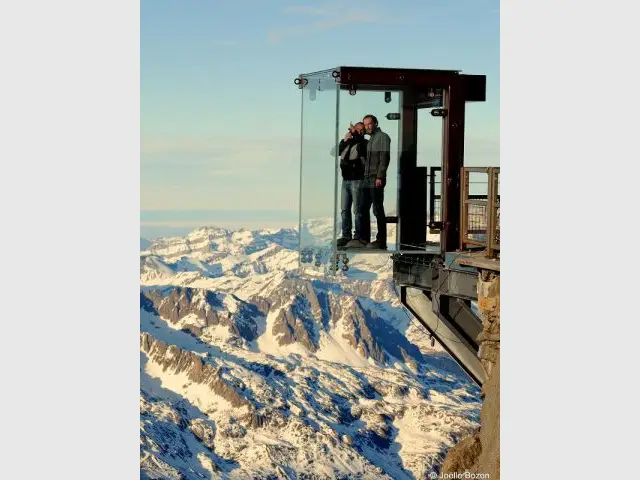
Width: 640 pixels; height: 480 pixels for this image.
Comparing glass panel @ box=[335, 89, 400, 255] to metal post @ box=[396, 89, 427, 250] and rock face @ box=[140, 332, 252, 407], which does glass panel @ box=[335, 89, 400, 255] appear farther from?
rock face @ box=[140, 332, 252, 407]

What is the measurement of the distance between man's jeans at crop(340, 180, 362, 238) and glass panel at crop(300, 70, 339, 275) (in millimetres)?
152

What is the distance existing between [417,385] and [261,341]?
32.3m

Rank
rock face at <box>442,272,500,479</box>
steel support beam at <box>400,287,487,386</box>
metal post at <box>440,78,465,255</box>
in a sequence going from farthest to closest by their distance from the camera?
steel support beam at <box>400,287,487,386</box> → metal post at <box>440,78,465,255</box> → rock face at <box>442,272,500,479</box>

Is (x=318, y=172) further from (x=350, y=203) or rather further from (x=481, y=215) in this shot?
(x=481, y=215)

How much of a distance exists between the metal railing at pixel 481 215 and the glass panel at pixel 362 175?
0.96m

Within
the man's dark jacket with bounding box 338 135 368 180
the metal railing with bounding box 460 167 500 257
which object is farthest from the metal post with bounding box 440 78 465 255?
the man's dark jacket with bounding box 338 135 368 180

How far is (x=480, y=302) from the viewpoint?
14906 mm

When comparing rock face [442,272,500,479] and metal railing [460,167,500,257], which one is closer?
rock face [442,272,500,479]

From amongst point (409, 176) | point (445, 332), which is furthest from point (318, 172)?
point (445, 332)

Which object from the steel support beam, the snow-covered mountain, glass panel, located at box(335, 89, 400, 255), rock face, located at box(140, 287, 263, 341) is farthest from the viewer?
rock face, located at box(140, 287, 263, 341)

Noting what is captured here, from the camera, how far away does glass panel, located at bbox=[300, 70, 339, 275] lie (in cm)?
1572

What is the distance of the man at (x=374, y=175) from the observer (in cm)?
1580

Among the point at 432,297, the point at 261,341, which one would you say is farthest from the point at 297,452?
the point at 432,297

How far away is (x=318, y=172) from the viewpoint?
52.5ft
